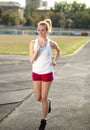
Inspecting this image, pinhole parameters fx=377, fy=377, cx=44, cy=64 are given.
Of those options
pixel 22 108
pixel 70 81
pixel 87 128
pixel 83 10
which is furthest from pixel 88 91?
pixel 83 10

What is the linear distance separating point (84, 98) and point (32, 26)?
6179 inches

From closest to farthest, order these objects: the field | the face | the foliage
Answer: the face → the field → the foliage

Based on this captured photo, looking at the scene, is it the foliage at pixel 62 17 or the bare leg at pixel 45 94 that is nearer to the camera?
the bare leg at pixel 45 94

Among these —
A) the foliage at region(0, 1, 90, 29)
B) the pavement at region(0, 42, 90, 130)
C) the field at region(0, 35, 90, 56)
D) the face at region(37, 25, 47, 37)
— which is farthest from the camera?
the foliage at region(0, 1, 90, 29)

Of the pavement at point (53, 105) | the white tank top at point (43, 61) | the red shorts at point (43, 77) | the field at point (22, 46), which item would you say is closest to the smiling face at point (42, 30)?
the white tank top at point (43, 61)

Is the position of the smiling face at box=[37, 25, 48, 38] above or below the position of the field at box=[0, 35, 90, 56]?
above

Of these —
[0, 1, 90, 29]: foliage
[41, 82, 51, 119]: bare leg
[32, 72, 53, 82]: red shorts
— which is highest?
[32, 72, 53, 82]: red shorts

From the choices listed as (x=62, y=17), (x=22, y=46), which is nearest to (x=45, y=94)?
(x=22, y=46)

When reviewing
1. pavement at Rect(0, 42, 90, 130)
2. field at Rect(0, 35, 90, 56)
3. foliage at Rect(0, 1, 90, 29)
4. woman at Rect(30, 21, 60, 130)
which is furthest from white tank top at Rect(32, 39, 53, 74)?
foliage at Rect(0, 1, 90, 29)

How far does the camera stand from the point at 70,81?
13.6m

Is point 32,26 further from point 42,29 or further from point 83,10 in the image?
point 42,29

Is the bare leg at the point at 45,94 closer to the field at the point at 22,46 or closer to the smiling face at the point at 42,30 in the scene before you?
the smiling face at the point at 42,30

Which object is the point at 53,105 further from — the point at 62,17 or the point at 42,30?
the point at 62,17

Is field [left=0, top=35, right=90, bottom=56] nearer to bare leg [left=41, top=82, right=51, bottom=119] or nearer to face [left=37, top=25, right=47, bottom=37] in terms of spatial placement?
bare leg [left=41, top=82, right=51, bottom=119]
